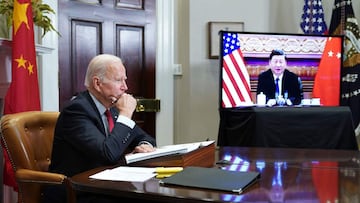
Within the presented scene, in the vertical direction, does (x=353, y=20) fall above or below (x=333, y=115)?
above

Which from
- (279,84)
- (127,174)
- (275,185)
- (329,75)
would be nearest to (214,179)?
(275,185)

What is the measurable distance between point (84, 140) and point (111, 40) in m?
2.14

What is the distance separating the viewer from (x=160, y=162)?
1655 mm

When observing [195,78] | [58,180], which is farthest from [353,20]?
[58,180]

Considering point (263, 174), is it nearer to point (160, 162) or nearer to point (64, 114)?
point (160, 162)

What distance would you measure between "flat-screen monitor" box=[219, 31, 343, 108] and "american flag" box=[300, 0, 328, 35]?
0.27 m

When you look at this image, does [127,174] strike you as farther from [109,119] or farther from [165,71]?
[165,71]

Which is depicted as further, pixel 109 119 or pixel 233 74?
pixel 233 74

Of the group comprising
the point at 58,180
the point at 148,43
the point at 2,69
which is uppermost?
the point at 148,43

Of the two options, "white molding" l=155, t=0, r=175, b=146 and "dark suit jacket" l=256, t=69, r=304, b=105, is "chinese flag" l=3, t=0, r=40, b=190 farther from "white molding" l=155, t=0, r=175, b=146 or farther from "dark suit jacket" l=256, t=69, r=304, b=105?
"dark suit jacket" l=256, t=69, r=304, b=105

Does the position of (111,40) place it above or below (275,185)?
above

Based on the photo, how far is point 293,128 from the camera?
351 centimetres

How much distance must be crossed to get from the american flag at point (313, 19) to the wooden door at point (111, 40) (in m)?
1.36

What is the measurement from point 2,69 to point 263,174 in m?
1.75
